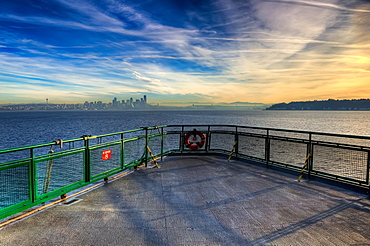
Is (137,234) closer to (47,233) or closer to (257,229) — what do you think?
(47,233)

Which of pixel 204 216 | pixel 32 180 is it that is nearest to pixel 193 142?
pixel 204 216

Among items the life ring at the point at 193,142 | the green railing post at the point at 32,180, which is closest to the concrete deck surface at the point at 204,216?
the green railing post at the point at 32,180

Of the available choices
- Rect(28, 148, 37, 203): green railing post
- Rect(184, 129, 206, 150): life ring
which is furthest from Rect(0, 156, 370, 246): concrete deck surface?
Rect(184, 129, 206, 150): life ring

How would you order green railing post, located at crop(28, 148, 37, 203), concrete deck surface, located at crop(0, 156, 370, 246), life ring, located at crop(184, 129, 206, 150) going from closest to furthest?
1. concrete deck surface, located at crop(0, 156, 370, 246)
2. green railing post, located at crop(28, 148, 37, 203)
3. life ring, located at crop(184, 129, 206, 150)

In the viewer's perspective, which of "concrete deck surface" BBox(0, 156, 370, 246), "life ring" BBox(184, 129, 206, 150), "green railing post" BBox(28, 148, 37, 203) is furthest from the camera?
"life ring" BBox(184, 129, 206, 150)

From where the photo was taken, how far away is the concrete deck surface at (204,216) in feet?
13.3

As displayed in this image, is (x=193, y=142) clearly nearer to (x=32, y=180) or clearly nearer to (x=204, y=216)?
(x=204, y=216)

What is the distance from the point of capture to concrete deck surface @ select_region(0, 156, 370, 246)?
13.3 ft

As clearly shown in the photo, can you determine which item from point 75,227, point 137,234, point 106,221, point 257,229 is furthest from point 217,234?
point 75,227

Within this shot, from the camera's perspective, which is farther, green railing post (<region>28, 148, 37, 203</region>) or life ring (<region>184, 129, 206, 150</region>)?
life ring (<region>184, 129, 206, 150</region>)

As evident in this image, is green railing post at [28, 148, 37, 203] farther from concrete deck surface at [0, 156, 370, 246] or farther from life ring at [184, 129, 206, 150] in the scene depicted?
life ring at [184, 129, 206, 150]

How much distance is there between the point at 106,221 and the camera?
4.68m

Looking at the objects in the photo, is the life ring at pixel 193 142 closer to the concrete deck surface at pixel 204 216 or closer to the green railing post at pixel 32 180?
the concrete deck surface at pixel 204 216

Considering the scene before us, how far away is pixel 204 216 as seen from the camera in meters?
4.93
